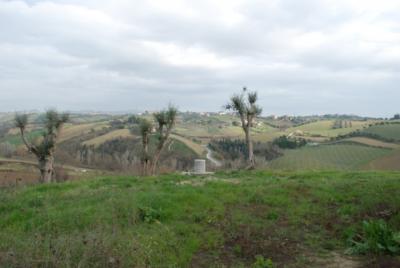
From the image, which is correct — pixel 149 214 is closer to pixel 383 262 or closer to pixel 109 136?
pixel 383 262

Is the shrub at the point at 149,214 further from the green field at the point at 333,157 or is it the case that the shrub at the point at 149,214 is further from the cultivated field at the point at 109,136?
the cultivated field at the point at 109,136

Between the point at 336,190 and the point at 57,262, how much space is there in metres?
9.03

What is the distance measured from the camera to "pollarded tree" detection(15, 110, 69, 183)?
2077 centimetres

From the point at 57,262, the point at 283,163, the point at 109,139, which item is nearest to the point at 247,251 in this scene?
the point at 57,262

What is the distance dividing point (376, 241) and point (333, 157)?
50.9 m

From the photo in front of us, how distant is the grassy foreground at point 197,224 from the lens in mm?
6258

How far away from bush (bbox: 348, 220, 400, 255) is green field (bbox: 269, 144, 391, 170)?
3985 centimetres

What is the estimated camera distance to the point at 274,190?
39.8 ft

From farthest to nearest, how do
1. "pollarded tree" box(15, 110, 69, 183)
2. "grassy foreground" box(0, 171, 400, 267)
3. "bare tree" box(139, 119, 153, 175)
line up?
"bare tree" box(139, 119, 153, 175) → "pollarded tree" box(15, 110, 69, 183) → "grassy foreground" box(0, 171, 400, 267)

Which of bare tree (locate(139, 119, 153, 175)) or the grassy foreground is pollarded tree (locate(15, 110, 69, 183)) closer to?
bare tree (locate(139, 119, 153, 175))

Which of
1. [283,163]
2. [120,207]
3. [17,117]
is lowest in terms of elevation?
[283,163]

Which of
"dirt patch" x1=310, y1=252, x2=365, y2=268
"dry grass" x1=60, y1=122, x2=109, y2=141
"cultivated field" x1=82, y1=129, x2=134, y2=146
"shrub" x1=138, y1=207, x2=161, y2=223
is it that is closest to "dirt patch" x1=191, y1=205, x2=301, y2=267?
"dirt patch" x1=310, y1=252, x2=365, y2=268

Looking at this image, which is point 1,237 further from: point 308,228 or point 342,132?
point 342,132

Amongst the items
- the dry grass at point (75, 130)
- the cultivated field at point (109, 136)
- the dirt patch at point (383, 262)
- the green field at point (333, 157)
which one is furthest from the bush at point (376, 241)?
the dry grass at point (75, 130)
